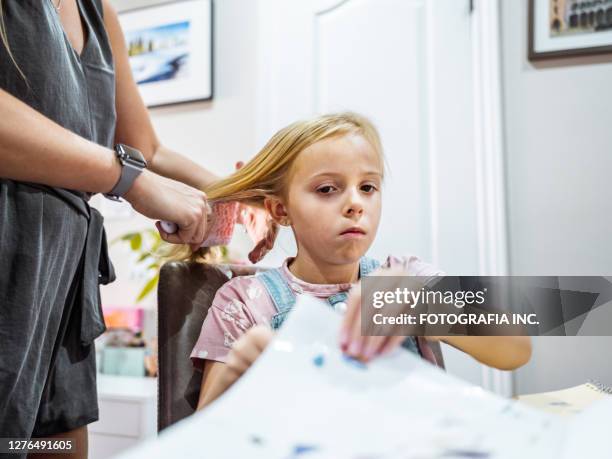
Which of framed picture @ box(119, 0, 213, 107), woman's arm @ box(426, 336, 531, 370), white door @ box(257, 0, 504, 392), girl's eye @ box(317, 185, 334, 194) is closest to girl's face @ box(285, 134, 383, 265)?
girl's eye @ box(317, 185, 334, 194)

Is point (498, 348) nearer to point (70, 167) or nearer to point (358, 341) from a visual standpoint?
point (358, 341)

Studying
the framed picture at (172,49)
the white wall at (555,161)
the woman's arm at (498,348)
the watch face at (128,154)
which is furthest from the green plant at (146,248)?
the woman's arm at (498,348)

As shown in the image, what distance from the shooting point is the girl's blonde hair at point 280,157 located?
2.57 ft

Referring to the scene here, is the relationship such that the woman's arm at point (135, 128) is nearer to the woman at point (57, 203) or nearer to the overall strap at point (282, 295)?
the woman at point (57, 203)

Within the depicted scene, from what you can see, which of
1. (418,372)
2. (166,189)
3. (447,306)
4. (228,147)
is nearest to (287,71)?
(228,147)

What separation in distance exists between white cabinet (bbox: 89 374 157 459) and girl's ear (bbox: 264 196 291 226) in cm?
98

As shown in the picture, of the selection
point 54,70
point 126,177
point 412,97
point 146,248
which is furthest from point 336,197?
point 146,248

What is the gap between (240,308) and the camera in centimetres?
76

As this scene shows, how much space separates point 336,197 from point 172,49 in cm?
157

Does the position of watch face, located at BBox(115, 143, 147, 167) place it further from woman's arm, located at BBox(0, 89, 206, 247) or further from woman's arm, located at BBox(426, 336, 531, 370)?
woman's arm, located at BBox(426, 336, 531, 370)

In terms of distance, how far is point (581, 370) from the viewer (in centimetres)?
106

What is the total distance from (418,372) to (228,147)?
1.70m

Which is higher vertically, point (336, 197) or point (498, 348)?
point (336, 197)

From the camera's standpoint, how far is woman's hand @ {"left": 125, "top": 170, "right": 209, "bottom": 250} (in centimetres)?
65
